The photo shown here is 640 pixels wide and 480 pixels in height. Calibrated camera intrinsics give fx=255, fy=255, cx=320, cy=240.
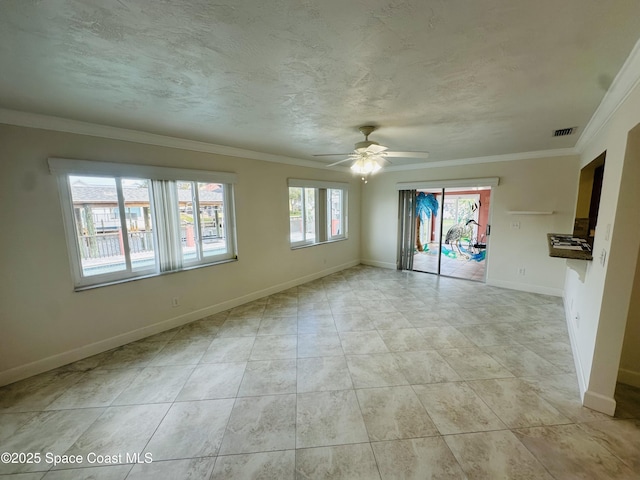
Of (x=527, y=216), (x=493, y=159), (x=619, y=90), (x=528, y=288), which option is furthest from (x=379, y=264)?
(x=619, y=90)

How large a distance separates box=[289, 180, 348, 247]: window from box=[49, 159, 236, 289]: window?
1.41m

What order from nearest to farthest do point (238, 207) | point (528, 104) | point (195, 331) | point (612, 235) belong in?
point (612, 235) → point (528, 104) → point (195, 331) → point (238, 207)

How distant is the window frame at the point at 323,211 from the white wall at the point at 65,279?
3.65ft

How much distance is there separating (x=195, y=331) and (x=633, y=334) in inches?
171

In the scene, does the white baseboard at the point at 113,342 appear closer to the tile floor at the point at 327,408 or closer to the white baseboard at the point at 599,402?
the tile floor at the point at 327,408

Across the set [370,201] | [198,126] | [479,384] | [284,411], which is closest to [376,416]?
[284,411]

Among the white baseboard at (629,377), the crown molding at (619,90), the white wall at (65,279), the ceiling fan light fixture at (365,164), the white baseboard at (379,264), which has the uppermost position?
the crown molding at (619,90)

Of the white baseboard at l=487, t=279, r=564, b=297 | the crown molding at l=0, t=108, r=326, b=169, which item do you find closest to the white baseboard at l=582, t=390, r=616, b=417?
the white baseboard at l=487, t=279, r=564, b=297

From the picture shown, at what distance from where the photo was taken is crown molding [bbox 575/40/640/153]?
145 centimetres

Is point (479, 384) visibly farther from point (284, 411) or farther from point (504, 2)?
point (504, 2)

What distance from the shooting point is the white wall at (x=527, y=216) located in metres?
3.99

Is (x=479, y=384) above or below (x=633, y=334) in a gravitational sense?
below

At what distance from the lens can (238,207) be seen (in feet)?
12.6

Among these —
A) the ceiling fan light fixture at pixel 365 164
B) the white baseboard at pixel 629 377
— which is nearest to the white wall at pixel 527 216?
the white baseboard at pixel 629 377
